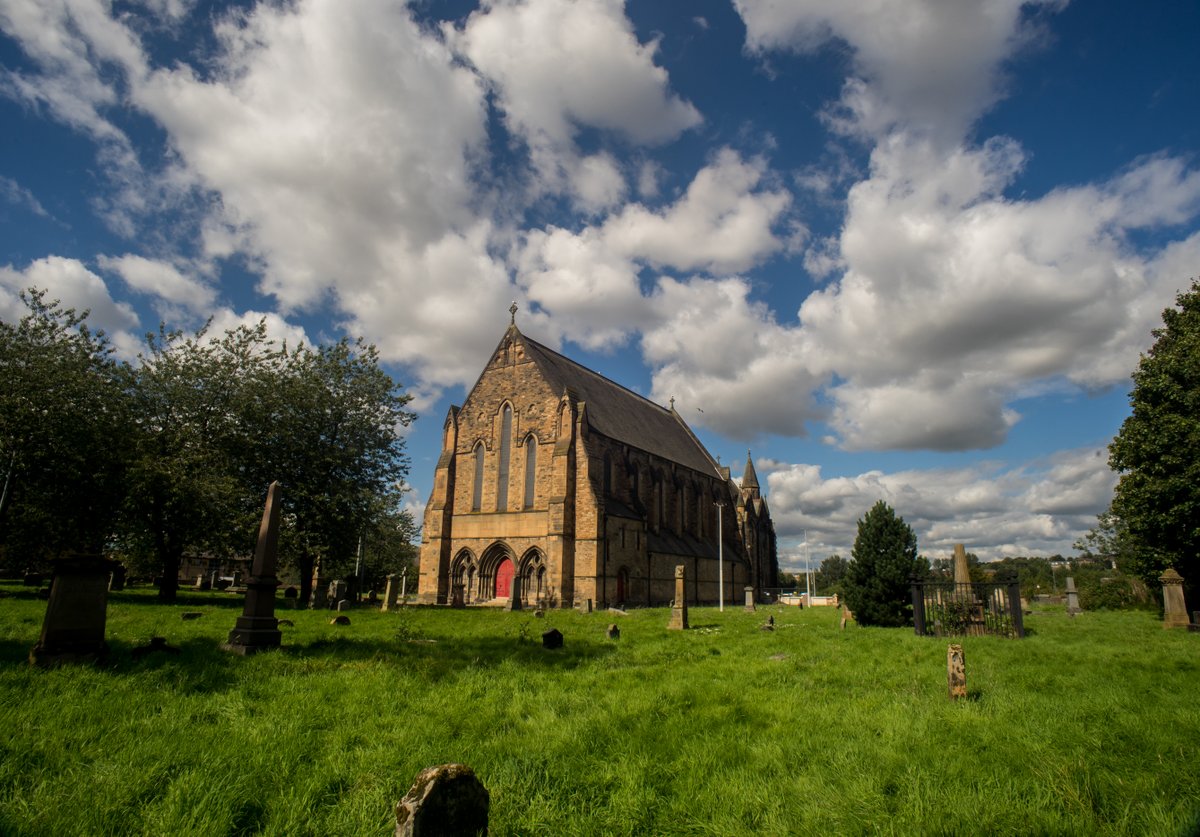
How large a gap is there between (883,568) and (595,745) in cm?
1580

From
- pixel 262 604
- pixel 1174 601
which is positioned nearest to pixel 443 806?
pixel 262 604

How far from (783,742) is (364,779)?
3.83 metres

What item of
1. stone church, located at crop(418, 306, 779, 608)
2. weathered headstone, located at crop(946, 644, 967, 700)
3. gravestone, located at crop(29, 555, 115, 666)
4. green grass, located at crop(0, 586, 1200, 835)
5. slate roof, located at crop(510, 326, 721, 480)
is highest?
slate roof, located at crop(510, 326, 721, 480)

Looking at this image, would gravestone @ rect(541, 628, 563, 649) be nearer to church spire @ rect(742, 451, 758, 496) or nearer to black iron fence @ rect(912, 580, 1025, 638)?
black iron fence @ rect(912, 580, 1025, 638)

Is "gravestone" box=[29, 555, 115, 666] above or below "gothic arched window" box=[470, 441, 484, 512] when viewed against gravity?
below

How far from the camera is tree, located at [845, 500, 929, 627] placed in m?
19.0

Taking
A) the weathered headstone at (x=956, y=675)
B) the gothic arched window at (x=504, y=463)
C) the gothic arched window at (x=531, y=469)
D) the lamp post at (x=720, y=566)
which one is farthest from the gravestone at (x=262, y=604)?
the lamp post at (x=720, y=566)

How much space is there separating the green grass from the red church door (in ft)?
71.3

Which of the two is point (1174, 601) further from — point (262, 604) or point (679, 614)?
point (262, 604)

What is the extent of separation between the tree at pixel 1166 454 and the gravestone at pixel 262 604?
26.9 metres

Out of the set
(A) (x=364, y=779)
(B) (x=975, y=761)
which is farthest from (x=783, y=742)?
(A) (x=364, y=779)

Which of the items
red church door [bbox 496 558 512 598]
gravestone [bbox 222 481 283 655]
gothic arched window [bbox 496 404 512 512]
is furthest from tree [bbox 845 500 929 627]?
gothic arched window [bbox 496 404 512 512]

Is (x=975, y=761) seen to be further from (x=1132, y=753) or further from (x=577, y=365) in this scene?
(x=577, y=365)

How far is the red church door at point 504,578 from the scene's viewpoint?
104 feet
